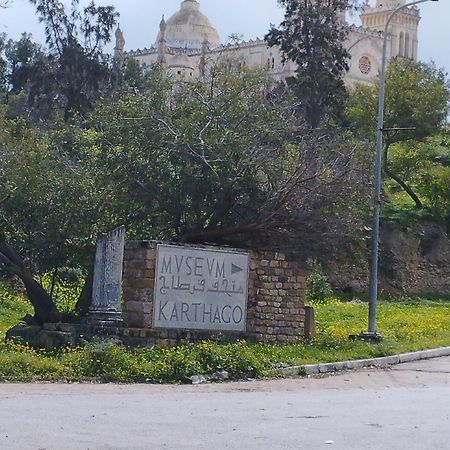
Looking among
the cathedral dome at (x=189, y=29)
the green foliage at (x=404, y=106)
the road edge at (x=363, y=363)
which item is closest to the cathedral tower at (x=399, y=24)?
the cathedral dome at (x=189, y=29)

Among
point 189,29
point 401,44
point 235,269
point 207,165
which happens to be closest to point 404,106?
point 207,165

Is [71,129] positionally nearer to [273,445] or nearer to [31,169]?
[31,169]

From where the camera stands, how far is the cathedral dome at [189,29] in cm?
10456

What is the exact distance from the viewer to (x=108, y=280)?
19.6 meters

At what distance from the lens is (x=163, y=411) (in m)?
12.5

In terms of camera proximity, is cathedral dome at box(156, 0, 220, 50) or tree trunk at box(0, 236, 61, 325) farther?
cathedral dome at box(156, 0, 220, 50)

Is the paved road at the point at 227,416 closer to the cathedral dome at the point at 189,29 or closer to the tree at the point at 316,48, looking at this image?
the tree at the point at 316,48

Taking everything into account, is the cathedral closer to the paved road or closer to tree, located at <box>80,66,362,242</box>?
tree, located at <box>80,66,362,242</box>

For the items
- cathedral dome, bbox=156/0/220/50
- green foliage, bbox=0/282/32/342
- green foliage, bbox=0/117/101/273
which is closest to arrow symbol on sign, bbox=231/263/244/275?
green foliage, bbox=0/117/101/273

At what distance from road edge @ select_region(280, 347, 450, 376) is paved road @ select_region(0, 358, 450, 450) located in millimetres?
1522

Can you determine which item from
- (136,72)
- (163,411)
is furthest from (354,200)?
(136,72)

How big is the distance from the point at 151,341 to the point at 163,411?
7062 millimetres

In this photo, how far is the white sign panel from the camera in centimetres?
1992

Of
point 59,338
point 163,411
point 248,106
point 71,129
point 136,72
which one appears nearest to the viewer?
point 163,411
